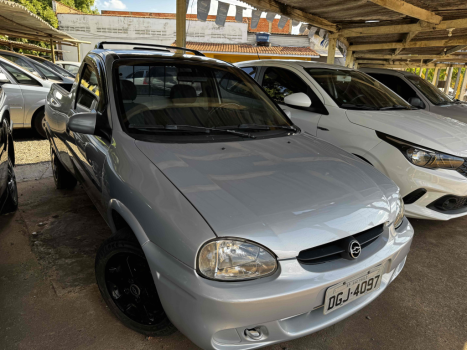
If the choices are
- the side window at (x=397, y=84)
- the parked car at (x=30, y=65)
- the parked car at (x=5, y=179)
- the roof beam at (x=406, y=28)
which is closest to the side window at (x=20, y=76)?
the parked car at (x=30, y=65)

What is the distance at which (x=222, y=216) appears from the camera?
4.93ft

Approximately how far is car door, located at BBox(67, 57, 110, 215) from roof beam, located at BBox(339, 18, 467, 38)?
6711mm

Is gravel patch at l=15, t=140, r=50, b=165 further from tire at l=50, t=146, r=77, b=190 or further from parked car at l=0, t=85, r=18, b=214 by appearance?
parked car at l=0, t=85, r=18, b=214

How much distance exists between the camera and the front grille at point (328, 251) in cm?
157

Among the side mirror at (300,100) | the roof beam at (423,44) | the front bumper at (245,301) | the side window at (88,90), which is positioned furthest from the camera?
the roof beam at (423,44)

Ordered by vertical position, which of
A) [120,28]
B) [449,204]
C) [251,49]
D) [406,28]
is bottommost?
[449,204]

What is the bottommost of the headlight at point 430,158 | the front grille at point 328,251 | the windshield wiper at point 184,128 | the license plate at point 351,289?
the license plate at point 351,289

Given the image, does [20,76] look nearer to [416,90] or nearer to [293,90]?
[293,90]

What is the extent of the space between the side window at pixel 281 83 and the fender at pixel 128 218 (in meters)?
2.80

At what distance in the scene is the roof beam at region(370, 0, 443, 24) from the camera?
5335mm

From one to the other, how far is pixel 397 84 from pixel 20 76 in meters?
7.06

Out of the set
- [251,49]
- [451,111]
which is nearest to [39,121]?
[451,111]

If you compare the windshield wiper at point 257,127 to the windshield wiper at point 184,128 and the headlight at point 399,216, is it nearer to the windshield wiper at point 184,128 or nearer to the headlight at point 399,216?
the windshield wiper at point 184,128

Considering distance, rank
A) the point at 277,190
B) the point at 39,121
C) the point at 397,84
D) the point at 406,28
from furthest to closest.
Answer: the point at 406,28 < the point at 397,84 < the point at 39,121 < the point at 277,190
